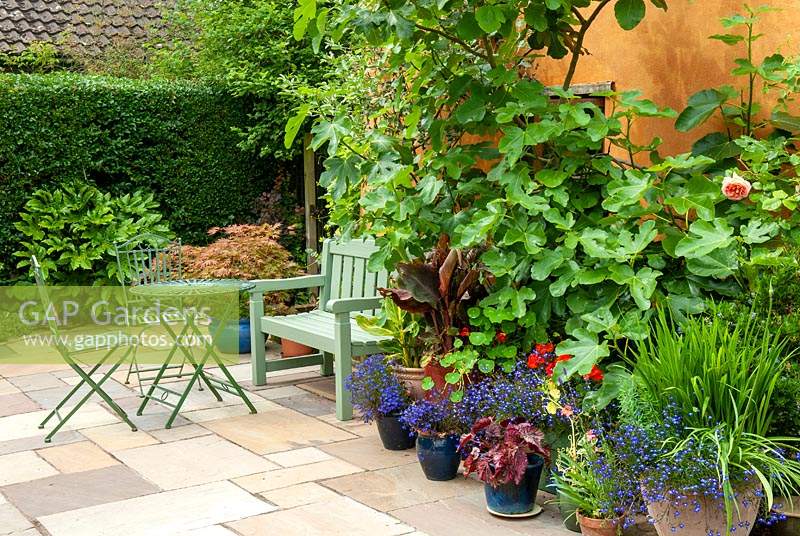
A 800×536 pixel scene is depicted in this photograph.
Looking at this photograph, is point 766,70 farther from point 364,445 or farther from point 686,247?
point 364,445

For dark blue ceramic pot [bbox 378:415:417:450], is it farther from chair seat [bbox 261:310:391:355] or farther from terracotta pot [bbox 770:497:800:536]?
terracotta pot [bbox 770:497:800:536]

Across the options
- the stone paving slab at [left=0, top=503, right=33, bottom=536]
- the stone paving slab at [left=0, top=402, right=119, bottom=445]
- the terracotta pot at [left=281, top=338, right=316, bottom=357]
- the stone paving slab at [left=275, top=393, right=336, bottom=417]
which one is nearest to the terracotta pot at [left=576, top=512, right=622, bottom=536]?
the stone paving slab at [left=0, top=503, right=33, bottom=536]

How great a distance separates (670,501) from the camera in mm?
3301

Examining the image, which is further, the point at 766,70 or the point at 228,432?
the point at 228,432

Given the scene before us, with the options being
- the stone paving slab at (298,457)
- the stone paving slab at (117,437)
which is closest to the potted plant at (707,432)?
the stone paving slab at (298,457)

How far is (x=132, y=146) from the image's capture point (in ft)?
29.3

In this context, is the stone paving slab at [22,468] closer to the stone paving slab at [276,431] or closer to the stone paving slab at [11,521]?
the stone paving slab at [11,521]

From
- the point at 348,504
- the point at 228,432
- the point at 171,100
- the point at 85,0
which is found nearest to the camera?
the point at 348,504

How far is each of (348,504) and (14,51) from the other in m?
8.80

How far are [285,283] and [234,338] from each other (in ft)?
5.10

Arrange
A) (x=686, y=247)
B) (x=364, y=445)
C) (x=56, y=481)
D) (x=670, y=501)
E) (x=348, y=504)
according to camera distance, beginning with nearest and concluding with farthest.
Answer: (x=670, y=501), (x=686, y=247), (x=348, y=504), (x=56, y=481), (x=364, y=445)

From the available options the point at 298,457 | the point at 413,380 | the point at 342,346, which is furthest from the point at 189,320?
the point at 413,380

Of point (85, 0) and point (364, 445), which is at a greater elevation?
point (85, 0)

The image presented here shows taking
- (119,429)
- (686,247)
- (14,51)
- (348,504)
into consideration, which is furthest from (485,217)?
(14,51)
